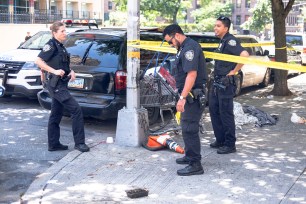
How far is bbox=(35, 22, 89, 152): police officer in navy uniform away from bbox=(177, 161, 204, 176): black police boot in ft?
5.51

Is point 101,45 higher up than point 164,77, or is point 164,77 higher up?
point 101,45

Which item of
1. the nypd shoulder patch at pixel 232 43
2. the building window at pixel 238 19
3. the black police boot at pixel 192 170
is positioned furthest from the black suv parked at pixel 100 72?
the building window at pixel 238 19

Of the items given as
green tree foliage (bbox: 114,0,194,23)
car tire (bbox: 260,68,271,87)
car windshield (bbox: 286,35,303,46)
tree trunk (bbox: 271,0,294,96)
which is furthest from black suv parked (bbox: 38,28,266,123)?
green tree foliage (bbox: 114,0,194,23)

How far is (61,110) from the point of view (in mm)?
6914

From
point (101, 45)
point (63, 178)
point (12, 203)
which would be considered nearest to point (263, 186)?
point (63, 178)

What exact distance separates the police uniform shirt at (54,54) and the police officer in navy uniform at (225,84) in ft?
6.82

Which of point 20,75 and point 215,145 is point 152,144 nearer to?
point 215,145

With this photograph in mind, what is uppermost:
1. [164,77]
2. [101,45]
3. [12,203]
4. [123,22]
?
[123,22]

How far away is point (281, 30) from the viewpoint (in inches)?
460

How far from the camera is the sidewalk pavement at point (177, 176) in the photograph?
5.08 metres

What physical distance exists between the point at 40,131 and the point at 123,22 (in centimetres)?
4339

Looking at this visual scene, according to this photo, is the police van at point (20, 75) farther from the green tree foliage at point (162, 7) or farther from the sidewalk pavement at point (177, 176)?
the green tree foliage at point (162, 7)

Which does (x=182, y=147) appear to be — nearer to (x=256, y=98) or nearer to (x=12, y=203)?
(x=12, y=203)

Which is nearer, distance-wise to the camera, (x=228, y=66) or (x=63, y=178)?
(x=63, y=178)
